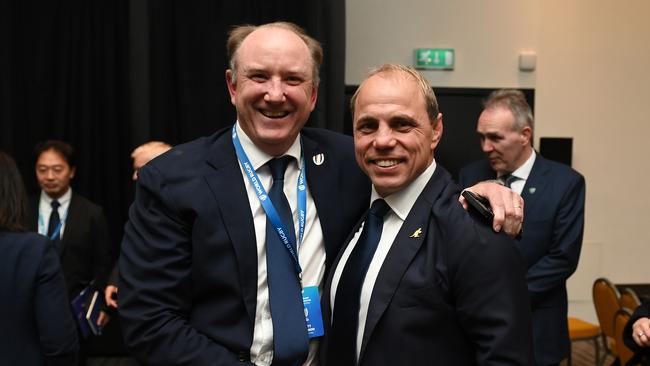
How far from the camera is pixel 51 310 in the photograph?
267cm

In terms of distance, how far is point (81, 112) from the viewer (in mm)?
5281

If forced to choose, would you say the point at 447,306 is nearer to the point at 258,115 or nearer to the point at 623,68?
the point at 258,115

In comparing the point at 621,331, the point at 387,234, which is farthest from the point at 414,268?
the point at 621,331

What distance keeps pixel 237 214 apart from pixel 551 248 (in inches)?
80.0

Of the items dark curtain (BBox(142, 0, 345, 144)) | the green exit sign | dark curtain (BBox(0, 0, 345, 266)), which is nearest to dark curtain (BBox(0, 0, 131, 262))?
dark curtain (BBox(0, 0, 345, 266))

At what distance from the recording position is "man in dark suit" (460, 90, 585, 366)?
124 inches

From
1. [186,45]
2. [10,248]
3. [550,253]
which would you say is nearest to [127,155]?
[186,45]

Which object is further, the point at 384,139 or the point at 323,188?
the point at 323,188

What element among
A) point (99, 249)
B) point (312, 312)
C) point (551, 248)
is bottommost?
point (99, 249)

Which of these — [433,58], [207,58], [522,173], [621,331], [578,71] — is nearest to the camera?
[522,173]

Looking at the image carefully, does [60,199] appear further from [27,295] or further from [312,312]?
[312,312]

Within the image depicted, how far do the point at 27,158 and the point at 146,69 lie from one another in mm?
1250

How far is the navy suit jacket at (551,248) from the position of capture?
10.3 feet

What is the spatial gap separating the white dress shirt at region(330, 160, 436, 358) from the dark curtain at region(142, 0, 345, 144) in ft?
11.3
